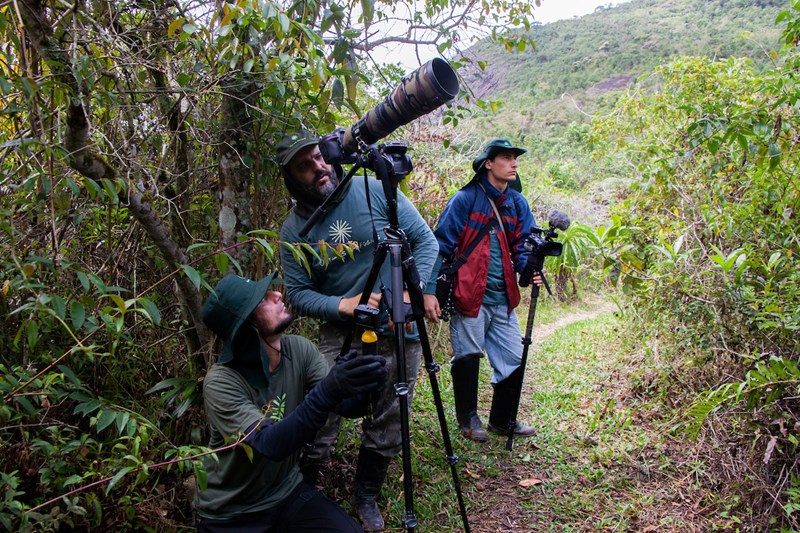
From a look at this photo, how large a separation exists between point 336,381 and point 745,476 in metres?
2.18

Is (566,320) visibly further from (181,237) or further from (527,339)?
(181,237)

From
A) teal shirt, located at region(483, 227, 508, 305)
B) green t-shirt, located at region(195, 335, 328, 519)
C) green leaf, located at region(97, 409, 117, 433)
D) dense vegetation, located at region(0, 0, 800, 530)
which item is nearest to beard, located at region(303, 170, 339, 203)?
dense vegetation, located at region(0, 0, 800, 530)

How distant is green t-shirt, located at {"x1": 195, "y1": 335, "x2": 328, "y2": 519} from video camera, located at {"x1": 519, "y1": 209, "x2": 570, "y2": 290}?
1.93m

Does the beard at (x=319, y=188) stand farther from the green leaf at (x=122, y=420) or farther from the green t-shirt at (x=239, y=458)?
the green leaf at (x=122, y=420)

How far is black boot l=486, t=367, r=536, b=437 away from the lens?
141 inches

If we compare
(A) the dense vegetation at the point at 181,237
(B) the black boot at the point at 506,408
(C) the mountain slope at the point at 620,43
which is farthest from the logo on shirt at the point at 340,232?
(C) the mountain slope at the point at 620,43

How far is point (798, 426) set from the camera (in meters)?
2.27

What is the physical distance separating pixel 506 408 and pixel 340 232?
1.92 metres

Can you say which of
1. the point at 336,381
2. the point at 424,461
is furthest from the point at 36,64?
the point at 424,461

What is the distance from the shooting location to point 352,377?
171 cm

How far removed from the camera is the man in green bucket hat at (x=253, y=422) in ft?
6.20

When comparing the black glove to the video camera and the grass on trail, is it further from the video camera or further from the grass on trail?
the video camera

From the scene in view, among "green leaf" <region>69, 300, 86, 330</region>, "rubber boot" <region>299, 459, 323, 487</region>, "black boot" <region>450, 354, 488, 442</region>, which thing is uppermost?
"green leaf" <region>69, 300, 86, 330</region>

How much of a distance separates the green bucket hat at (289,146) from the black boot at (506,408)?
208 cm
